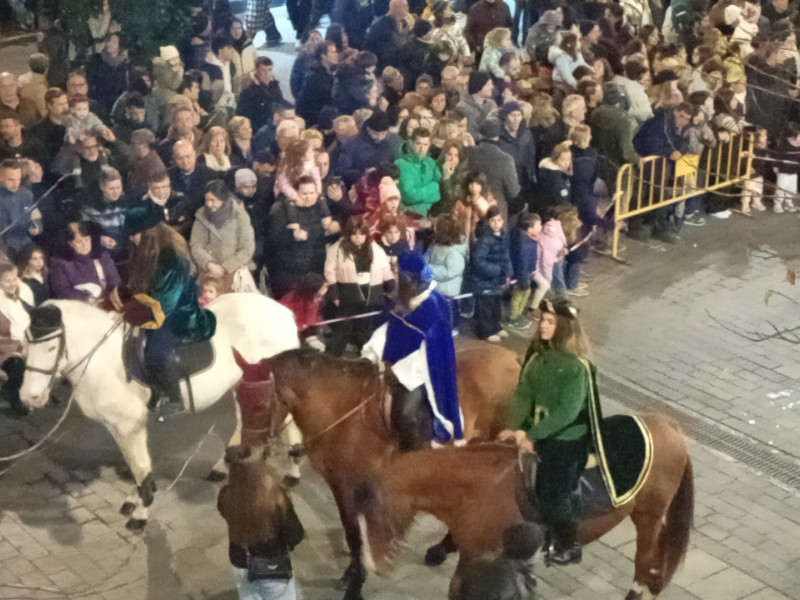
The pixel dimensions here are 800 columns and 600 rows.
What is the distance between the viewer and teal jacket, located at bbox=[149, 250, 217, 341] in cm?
796

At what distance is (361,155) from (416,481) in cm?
532

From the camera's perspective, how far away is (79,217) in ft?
32.6

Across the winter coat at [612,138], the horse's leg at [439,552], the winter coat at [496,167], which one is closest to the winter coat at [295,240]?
the winter coat at [496,167]

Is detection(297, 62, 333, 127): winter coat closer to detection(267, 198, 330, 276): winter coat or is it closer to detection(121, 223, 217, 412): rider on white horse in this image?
detection(267, 198, 330, 276): winter coat

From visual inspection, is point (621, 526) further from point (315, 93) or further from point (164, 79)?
point (164, 79)

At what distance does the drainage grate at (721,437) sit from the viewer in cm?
919

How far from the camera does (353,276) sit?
33.5 feet

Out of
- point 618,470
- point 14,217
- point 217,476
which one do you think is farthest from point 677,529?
point 14,217

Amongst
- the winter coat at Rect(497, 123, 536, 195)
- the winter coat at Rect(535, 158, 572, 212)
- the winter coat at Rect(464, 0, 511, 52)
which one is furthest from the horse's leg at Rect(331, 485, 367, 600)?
the winter coat at Rect(464, 0, 511, 52)

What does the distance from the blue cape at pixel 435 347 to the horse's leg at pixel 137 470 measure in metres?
2.19

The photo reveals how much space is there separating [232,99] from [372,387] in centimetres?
764

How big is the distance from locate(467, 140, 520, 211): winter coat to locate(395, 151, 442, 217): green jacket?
53cm

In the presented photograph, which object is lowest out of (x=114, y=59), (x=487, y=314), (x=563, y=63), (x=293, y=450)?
(x=487, y=314)

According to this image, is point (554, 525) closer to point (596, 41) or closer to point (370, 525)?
point (370, 525)
